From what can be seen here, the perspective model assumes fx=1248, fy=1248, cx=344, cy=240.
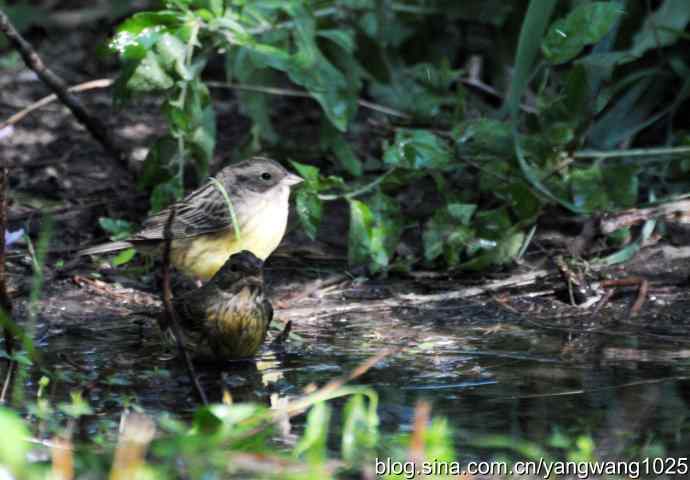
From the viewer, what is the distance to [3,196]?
4.00m

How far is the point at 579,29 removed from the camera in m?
6.00

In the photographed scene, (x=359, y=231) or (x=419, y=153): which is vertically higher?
(x=419, y=153)

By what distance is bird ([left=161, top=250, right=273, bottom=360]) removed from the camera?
5.22 metres

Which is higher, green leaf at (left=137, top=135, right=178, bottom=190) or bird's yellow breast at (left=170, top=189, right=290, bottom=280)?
green leaf at (left=137, top=135, right=178, bottom=190)

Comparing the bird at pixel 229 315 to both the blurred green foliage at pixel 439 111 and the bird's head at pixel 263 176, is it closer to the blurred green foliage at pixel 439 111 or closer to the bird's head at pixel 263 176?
the blurred green foliage at pixel 439 111

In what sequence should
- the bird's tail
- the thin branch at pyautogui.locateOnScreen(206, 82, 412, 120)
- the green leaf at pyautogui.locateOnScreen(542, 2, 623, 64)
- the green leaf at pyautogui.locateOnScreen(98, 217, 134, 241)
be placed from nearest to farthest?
the green leaf at pyautogui.locateOnScreen(542, 2, 623, 64) < the bird's tail < the green leaf at pyautogui.locateOnScreen(98, 217, 134, 241) < the thin branch at pyautogui.locateOnScreen(206, 82, 412, 120)

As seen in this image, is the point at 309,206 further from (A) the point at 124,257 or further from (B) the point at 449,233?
(A) the point at 124,257

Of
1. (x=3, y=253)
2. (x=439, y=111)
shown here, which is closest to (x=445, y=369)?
(x=3, y=253)

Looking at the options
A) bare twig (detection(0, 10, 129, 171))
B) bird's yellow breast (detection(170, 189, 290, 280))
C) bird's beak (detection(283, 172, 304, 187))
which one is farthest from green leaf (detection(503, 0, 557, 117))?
bare twig (detection(0, 10, 129, 171))

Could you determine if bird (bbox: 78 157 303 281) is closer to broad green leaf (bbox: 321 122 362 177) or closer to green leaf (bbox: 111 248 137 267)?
green leaf (bbox: 111 248 137 267)

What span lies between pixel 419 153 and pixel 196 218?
122cm

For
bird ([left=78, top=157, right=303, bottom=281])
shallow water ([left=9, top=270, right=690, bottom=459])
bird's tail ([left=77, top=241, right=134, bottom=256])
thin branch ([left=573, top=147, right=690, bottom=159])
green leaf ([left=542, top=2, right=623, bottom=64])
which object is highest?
green leaf ([left=542, top=2, right=623, bottom=64])

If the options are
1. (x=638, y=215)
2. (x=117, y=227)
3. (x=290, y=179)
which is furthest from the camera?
(x=117, y=227)

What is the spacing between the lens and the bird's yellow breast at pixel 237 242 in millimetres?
6371
